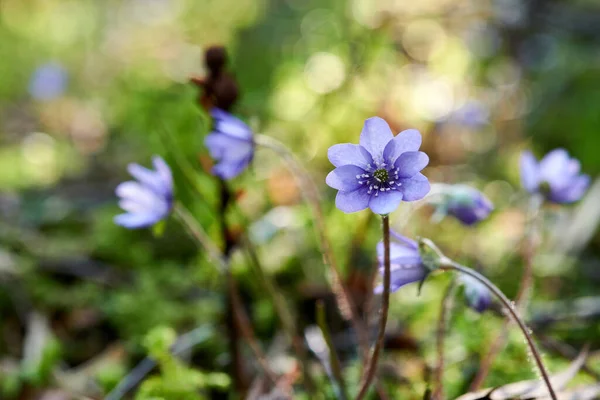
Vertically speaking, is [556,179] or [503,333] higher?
[556,179]

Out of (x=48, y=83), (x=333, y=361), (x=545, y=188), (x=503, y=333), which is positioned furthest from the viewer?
(x=48, y=83)

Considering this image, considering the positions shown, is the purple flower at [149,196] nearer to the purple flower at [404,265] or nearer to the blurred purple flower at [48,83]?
the purple flower at [404,265]

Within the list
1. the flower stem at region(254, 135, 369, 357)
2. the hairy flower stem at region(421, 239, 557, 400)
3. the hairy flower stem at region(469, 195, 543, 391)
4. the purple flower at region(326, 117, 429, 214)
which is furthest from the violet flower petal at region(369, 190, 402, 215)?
the hairy flower stem at region(469, 195, 543, 391)

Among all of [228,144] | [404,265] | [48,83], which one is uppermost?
[48,83]

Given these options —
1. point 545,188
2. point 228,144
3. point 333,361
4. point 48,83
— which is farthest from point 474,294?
point 48,83

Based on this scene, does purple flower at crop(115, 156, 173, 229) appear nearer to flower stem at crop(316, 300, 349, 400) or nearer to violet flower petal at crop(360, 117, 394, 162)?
flower stem at crop(316, 300, 349, 400)

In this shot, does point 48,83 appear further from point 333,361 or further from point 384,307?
point 384,307
